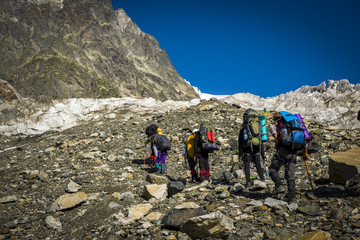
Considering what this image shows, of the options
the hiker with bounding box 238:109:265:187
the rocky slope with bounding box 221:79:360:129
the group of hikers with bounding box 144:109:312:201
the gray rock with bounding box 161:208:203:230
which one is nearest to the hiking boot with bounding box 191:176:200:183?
the group of hikers with bounding box 144:109:312:201

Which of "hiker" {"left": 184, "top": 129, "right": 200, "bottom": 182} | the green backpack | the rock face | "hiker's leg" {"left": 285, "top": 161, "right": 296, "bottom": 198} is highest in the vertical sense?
the rock face

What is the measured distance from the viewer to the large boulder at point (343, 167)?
593cm

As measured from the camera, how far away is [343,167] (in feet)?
20.1

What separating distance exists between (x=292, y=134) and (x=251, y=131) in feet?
4.93

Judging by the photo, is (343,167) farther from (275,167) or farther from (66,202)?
(66,202)

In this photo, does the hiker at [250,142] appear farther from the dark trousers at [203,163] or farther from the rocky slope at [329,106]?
the rocky slope at [329,106]

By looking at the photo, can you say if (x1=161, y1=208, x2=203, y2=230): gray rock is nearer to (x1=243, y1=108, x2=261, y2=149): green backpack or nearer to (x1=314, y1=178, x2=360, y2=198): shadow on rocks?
(x1=243, y1=108, x2=261, y2=149): green backpack

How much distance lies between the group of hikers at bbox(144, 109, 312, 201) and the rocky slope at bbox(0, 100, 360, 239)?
20.6 inches

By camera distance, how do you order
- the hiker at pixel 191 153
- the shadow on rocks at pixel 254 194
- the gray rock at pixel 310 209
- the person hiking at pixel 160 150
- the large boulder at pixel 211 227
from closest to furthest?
the large boulder at pixel 211 227 → the gray rock at pixel 310 209 → the shadow on rocks at pixel 254 194 → the hiker at pixel 191 153 → the person hiking at pixel 160 150

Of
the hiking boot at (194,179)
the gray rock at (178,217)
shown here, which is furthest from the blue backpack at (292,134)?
the hiking boot at (194,179)

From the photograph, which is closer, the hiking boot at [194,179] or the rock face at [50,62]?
the hiking boot at [194,179]

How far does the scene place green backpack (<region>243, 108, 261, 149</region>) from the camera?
664cm

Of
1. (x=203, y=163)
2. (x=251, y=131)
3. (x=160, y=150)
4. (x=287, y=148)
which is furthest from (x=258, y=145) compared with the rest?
(x=160, y=150)

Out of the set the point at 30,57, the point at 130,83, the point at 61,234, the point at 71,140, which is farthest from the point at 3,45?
the point at 61,234
